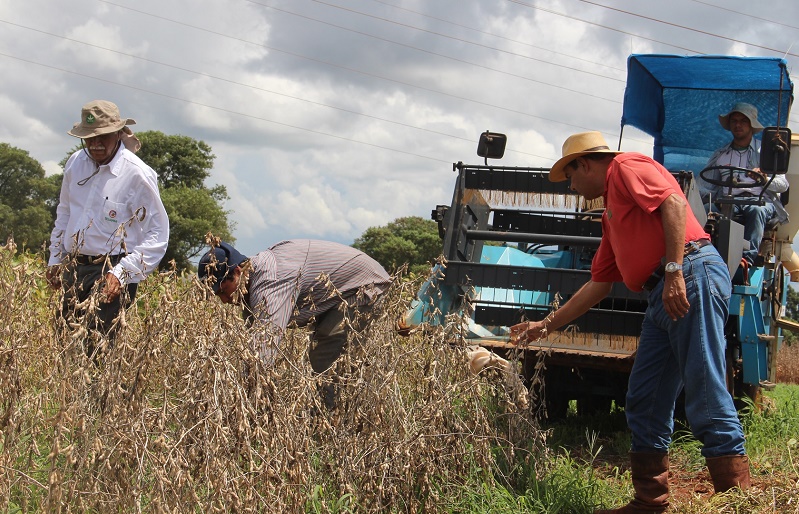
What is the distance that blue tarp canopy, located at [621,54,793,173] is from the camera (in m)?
8.17

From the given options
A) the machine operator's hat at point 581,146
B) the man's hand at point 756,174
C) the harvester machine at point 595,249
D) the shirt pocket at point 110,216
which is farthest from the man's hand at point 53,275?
the man's hand at point 756,174

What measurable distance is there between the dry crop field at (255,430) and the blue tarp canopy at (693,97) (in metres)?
4.24

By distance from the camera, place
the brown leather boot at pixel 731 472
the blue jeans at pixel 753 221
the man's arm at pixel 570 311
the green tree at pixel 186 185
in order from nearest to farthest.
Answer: the brown leather boot at pixel 731 472 → the man's arm at pixel 570 311 → the blue jeans at pixel 753 221 → the green tree at pixel 186 185

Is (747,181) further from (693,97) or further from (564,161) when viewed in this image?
(564,161)

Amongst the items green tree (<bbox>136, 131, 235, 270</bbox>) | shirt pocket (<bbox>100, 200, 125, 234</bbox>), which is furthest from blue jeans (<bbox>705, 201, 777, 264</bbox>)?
green tree (<bbox>136, 131, 235, 270</bbox>)

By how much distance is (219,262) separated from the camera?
13.8 feet

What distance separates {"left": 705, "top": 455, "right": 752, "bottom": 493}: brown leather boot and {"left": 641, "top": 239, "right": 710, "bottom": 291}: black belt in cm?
80

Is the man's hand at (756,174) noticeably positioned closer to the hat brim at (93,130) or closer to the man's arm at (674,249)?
the man's arm at (674,249)

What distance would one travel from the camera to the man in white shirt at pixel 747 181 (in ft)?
21.6

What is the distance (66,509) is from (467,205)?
4363mm

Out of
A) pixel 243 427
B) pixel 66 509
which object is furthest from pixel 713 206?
pixel 66 509

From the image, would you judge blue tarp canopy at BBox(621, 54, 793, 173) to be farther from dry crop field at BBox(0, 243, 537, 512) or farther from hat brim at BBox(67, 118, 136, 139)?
hat brim at BBox(67, 118, 136, 139)

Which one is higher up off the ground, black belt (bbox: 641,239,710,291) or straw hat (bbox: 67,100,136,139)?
straw hat (bbox: 67,100,136,139)

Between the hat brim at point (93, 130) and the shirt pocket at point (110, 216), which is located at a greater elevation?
the hat brim at point (93, 130)
